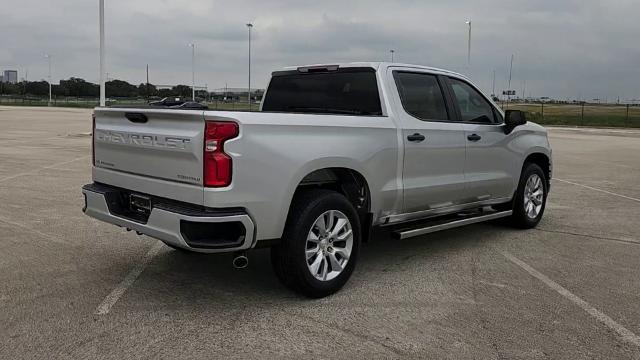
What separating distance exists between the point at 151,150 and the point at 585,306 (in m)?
3.54

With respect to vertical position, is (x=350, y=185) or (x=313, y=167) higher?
(x=313, y=167)

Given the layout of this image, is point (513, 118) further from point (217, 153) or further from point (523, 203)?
point (217, 153)

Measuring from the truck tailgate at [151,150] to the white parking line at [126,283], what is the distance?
839 millimetres

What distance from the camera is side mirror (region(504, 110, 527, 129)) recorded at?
6.72 meters

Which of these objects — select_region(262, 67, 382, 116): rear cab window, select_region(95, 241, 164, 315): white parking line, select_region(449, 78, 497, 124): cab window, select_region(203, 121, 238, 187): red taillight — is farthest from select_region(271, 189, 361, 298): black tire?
select_region(449, 78, 497, 124): cab window

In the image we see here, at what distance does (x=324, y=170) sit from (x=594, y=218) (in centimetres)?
518

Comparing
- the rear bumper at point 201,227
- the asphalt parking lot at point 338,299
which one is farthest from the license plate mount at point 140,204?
the asphalt parking lot at point 338,299

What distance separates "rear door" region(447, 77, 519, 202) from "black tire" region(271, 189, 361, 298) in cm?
204

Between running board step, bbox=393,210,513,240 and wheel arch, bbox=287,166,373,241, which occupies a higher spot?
wheel arch, bbox=287,166,373,241

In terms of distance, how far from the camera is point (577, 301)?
15.9 ft

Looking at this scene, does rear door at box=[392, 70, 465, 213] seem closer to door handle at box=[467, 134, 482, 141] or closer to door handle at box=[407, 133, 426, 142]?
door handle at box=[407, 133, 426, 142]

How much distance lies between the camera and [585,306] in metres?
4.73

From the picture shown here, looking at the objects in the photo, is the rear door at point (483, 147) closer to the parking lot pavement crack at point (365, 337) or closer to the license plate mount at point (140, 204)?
the parking lot pavement crack at point (365, 337)

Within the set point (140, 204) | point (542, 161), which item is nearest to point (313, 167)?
point (140, 204)
